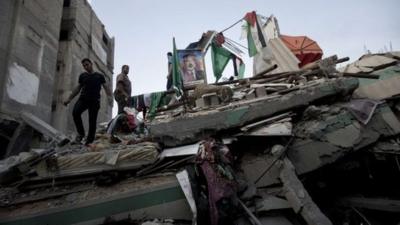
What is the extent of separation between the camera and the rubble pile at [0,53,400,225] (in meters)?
3.17

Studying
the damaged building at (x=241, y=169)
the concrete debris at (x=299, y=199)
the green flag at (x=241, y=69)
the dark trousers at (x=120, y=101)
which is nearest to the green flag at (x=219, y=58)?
the green flag at (x=241, y=69)

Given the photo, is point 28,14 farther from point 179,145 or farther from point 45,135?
point 179,145

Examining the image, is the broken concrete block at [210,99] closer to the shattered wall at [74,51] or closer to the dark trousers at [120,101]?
the dark trousers at [120,101]

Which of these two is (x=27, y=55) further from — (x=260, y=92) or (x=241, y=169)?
(x=241, y=169)

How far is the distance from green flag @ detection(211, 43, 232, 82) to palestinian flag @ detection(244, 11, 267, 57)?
1.58 m

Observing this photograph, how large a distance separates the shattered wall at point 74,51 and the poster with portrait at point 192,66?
777 centimetres

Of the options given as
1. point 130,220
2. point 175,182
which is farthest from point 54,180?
point 175,182

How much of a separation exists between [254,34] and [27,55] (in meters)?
9.90

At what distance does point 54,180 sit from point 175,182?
1796 mm

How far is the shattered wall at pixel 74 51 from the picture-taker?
13.1 metres

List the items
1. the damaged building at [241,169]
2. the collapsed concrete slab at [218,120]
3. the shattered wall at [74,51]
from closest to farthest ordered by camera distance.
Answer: the damaged building at [241,169] < the collapsed concrete slab at [218,120] < the shattered wall at [74,51]

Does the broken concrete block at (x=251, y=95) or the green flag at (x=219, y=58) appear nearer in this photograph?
the broken concrete block at (x=251, y=95)

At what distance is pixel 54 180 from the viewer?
3.54 meters

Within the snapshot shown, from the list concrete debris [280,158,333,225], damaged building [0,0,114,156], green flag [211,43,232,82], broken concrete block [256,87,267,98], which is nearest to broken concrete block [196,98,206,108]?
broken concrete block [256,87,267,98]
